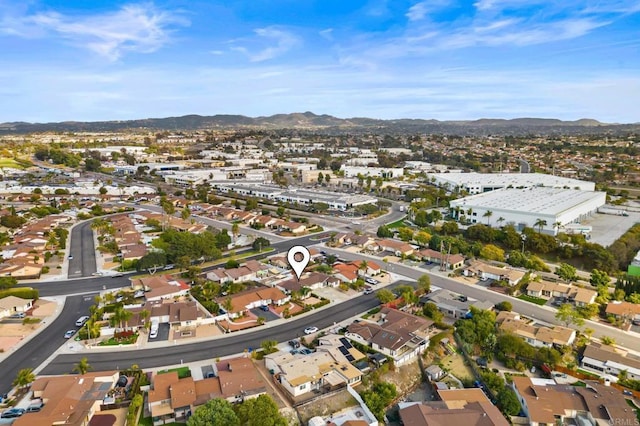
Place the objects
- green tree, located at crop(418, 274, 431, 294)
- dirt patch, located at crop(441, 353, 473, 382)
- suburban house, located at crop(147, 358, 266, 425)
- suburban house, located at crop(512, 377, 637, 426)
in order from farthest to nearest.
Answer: green tree, located at crop(418, 274, 431, 294), dirt patch, located at crop(441, 353, 473, 382), suburban house, located at crop(147, 358, 266, 425), suburban house, located at crop(512, 377, 637, 426)

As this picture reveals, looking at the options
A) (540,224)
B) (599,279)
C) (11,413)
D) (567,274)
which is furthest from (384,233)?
(11,413)

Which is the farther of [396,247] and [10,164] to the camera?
[10,164]

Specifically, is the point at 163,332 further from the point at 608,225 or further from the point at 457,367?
the point at 608,225

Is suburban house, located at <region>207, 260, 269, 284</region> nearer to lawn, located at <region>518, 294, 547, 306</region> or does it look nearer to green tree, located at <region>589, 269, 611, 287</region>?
lawn, located at <region>518, 294, 547, 306</region>

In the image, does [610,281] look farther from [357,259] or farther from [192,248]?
[192,248]

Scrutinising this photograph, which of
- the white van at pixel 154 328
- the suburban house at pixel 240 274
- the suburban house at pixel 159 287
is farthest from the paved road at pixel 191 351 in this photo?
the suburban house at pixel 240 274

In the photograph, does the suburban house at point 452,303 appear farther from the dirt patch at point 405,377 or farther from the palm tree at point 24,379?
the palm tree at point 24,379

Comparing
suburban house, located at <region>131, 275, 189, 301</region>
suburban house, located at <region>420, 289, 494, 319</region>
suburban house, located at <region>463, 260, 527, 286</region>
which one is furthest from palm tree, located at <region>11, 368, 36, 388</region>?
suburban house, located at <region>463, 260, 527, 286</region>
